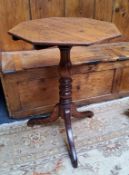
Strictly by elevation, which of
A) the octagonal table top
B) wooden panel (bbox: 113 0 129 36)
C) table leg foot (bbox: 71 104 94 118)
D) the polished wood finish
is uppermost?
the octagonal table top

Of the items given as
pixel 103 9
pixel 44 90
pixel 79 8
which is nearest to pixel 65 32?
pixel 44 90

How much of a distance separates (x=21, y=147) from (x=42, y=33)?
76cm

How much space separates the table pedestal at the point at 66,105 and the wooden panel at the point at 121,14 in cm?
82

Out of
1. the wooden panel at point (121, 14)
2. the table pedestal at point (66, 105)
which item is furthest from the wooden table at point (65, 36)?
the wooden panel at point (121, 14)

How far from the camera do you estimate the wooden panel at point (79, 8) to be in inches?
59.7

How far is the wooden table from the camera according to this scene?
864 millimetres

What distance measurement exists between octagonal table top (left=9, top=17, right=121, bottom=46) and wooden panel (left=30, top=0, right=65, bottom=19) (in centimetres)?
37

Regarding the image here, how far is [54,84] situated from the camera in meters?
1.45

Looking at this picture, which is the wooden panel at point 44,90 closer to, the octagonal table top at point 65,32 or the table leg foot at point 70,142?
the table leg foot at point 70,142

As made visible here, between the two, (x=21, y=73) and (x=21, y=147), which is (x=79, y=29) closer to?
(x=21, y=73)

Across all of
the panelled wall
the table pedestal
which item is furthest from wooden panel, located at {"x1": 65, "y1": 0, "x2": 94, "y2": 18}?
the table pedestal

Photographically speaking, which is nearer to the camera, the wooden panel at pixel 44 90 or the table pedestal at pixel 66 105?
the table pedestal at pixel 66 105

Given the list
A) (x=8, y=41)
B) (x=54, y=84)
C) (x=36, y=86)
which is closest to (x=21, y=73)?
(x=36, y=86)

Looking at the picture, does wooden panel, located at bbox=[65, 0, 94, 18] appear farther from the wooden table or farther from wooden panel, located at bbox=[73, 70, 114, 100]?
wooden panel, located at bbox=[73, 70, 114, 100]
